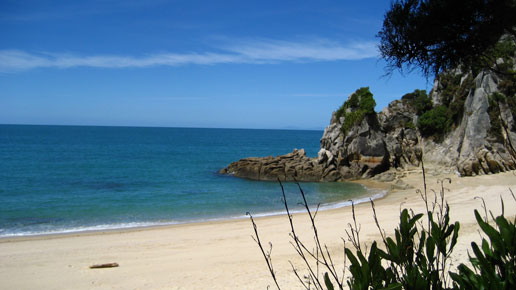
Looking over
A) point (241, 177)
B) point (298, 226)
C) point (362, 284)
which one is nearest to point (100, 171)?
point (241, 177)

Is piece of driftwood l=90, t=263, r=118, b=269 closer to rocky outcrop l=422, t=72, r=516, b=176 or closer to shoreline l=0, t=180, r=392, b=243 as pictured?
shoreline l=0, t=180, r=392, b=243

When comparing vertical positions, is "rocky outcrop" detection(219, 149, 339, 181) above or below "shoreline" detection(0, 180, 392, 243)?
above

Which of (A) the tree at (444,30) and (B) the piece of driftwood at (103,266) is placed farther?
(B) the piece of driftwood at (103,266)

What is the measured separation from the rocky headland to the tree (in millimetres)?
20306

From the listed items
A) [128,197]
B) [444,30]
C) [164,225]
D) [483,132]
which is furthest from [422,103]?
[444,30]

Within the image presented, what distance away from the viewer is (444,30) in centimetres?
616

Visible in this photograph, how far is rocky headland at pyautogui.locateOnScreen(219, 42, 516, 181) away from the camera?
84.3 feet

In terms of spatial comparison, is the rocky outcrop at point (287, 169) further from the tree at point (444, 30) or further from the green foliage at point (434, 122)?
the tree at point (444, 30)

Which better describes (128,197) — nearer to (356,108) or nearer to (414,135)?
(356,108)

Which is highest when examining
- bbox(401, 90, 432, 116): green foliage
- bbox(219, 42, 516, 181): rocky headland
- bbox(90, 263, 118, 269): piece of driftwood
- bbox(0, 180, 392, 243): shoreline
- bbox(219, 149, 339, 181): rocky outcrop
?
bbox(401, 90, 432, 116): green foliage

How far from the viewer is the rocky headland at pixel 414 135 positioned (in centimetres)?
2570

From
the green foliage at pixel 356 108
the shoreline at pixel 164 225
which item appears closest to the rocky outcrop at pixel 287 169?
the green foliage at pixel 356 108

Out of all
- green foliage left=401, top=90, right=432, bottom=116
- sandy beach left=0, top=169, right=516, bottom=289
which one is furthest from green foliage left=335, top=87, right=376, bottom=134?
sandy beach left=0, top=169, right=516, bottom=289

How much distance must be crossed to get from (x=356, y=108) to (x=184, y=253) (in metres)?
27.3
